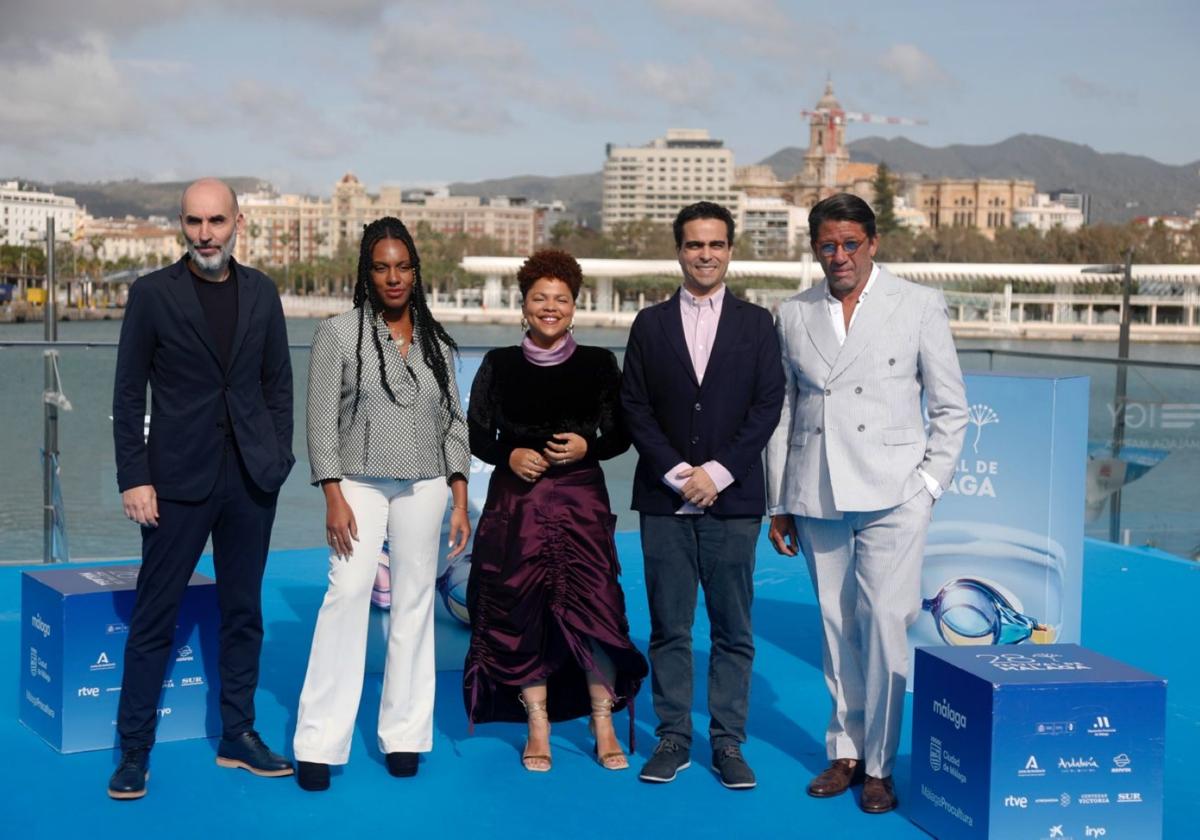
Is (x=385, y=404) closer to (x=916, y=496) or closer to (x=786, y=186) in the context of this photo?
(x=916, y=496)

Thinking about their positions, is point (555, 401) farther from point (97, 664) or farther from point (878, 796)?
point (97, 664)

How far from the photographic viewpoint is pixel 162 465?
2967 mm

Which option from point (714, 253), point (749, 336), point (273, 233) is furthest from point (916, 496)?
point (273, 233)

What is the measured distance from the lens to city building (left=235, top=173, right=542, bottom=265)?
525ft

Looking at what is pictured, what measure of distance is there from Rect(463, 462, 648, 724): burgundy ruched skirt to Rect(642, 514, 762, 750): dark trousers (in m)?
0.11

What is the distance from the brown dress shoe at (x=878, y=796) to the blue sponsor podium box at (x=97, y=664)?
1639 millimetres

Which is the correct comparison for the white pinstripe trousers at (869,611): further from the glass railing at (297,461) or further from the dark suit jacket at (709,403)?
the glass railing at (297,461)

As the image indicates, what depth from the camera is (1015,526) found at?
404 cm

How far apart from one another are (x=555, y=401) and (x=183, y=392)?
835 mm

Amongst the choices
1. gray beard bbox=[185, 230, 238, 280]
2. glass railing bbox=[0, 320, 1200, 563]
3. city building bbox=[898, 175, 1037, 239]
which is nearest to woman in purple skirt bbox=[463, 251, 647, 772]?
gray beard bbox=[185, 230, 238, 280]

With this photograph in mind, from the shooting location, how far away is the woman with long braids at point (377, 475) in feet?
9.93

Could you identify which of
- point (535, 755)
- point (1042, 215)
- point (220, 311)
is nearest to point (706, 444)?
point (535, 755)

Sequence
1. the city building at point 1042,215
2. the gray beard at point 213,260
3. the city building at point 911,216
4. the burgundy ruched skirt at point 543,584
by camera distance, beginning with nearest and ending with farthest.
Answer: the gray beard at point 213,260 < the burgundy ruched skirt at point 543,584 < the city building at point 911,216 < the city building at point 1042,215

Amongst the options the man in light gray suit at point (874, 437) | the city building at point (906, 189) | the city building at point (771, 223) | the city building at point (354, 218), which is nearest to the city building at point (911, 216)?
the city building at point (906, 189)
